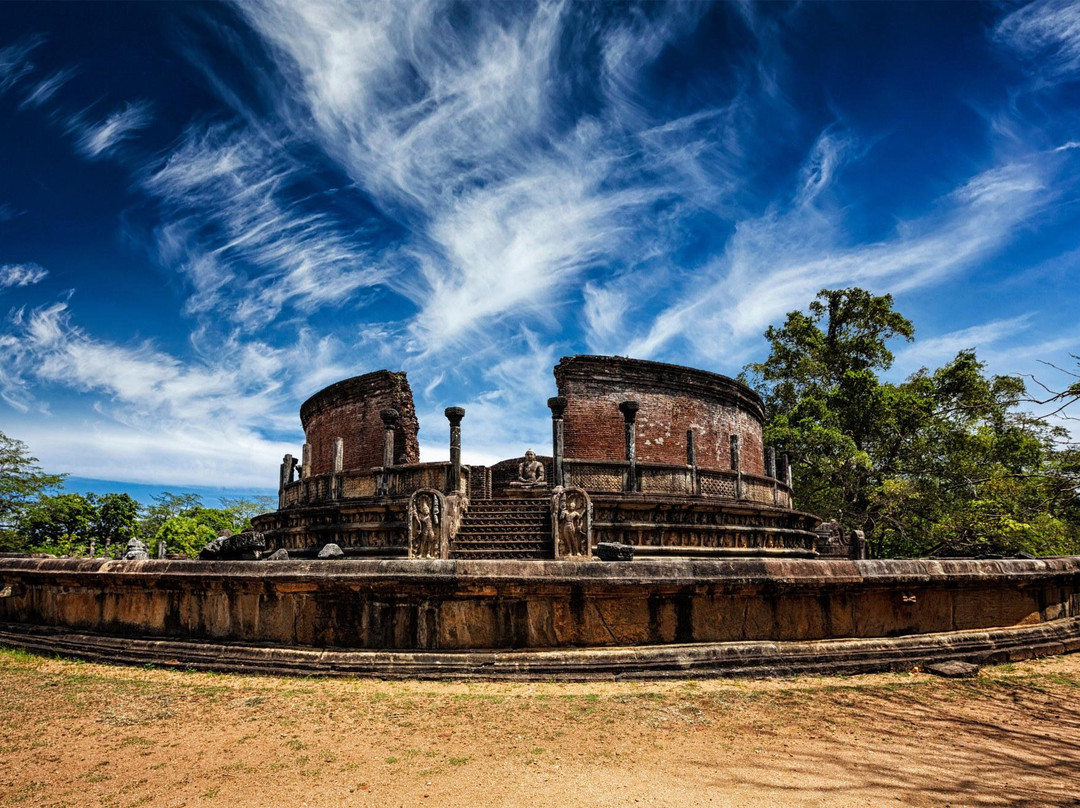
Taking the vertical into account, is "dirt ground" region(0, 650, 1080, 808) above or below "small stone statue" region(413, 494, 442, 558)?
below

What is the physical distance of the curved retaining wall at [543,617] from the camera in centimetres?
451

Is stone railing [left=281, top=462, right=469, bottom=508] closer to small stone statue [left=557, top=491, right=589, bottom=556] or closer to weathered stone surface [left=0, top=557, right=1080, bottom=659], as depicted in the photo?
small stone statue [left=557, top=491, right=589, bottom=556]

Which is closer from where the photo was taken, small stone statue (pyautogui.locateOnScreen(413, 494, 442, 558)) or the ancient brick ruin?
small stone statue (pyautogui.locateOnScreen(413, 494, 442, 558))

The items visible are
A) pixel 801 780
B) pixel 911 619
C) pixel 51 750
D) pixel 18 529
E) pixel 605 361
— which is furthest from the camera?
pixel 18 529

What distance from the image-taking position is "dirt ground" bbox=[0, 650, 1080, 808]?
2709mm

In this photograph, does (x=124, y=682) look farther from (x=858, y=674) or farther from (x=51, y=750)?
(x=858, y=674)

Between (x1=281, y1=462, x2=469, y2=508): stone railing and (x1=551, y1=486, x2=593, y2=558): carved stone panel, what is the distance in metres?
2.41

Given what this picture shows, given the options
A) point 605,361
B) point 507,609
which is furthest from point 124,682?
point 605,361

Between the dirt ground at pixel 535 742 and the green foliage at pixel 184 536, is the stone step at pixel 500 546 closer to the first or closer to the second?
the dirt ground at pixel 535 742

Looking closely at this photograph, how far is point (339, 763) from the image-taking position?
3004mm

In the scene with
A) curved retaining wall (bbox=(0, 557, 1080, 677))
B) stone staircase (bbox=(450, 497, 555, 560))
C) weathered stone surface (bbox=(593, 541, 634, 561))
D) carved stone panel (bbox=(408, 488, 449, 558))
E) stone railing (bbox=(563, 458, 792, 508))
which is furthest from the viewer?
stone railing (bbox=(563, 458, 792, 508))

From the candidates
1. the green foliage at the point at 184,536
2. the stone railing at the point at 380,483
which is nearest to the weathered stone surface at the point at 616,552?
the stone railing at the point at 380,483

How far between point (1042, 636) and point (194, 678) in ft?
24.1

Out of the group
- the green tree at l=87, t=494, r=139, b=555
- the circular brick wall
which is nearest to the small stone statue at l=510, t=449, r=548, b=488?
the circular brick wall
